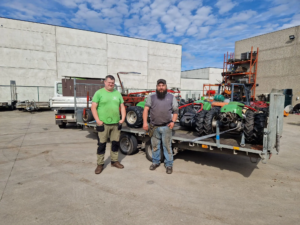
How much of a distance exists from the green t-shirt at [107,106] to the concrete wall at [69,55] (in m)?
18.1

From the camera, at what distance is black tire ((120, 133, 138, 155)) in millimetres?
5188

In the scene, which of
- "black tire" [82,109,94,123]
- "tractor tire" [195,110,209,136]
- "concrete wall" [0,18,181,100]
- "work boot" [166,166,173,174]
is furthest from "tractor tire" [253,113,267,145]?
"concrete wall" [0,18,181,100]

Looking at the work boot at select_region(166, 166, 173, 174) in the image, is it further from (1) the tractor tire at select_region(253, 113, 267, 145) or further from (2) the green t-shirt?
(1) the tractor tire at select_region(253, 113, 267, 145)

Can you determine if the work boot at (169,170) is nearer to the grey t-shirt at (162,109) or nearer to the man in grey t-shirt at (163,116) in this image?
the man in grey t-shirt at (163,116)

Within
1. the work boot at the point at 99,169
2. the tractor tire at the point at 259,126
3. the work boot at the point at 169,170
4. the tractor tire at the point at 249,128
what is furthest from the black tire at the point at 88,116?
the tractor tire at the point at 259,126

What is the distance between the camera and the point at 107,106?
394 cm

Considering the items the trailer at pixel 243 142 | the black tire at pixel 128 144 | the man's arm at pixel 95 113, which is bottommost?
the black tire at pixel 128 144

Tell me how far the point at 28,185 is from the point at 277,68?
66.6 feet

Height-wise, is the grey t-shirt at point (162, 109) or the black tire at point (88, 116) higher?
the grey t-shirt at point (162, 109)

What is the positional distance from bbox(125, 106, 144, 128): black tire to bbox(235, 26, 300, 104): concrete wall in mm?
16728

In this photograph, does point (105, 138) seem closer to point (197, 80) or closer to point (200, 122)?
point (200, 122)

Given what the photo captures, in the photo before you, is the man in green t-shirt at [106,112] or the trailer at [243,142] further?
the man in green t-shirt at [106,112]

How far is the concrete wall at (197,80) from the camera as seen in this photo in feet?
88.6

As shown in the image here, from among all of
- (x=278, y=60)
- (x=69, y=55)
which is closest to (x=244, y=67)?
(x=278, y=60)
